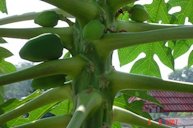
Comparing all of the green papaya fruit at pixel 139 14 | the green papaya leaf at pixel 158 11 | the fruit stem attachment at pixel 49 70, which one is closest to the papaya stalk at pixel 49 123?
the fruit stem attachment at pixel 49 70

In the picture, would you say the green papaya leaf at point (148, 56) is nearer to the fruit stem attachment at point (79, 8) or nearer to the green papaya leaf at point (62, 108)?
the green papaya leaf at point (62, 108)

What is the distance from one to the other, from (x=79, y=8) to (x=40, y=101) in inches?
11.0

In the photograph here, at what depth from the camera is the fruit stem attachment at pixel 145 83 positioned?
1201 mm

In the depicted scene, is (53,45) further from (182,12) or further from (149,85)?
(182,12)

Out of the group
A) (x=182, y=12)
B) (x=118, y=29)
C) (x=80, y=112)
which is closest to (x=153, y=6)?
(x=182, y=12)

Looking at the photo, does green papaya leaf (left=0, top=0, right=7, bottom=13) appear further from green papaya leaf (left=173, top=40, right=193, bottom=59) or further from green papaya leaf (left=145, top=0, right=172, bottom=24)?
green papaya leaf (left=173, top=40, right=193, bottom=59)

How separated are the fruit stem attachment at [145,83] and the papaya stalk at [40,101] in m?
0.14

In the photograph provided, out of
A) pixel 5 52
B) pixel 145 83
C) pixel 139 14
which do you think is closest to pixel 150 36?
pixel 145 83

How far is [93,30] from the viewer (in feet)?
3.99

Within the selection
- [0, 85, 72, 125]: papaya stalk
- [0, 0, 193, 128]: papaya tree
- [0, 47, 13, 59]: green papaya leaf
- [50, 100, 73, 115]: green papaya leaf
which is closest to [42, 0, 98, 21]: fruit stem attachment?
[0, 0, 193, 128]: papaya tree

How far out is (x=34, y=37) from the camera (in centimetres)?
131

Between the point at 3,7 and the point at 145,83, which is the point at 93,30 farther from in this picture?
the point at 3,7

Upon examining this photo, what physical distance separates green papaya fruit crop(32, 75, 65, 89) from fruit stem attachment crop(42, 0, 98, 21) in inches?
7.0

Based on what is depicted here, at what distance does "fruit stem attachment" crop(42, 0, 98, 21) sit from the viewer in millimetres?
1190
